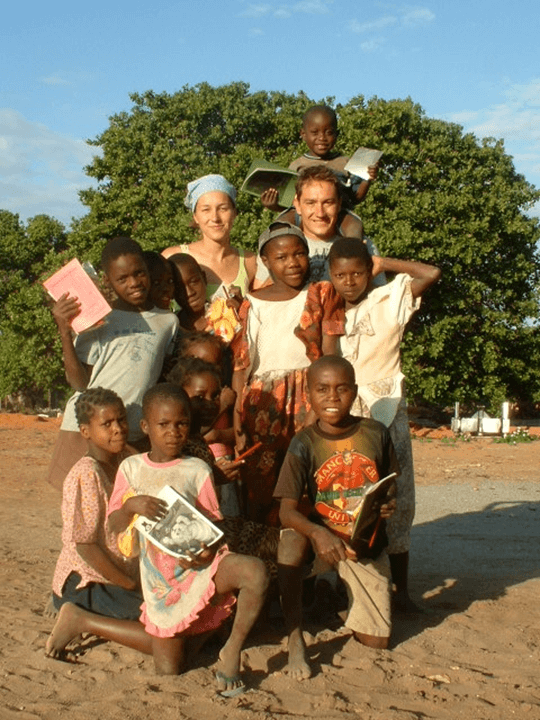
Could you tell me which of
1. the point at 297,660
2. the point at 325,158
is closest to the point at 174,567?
the point at 297,660

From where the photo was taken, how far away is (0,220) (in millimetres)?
31344

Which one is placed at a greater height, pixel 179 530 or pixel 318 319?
pixel 318 319

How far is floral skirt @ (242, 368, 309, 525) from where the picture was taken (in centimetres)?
452

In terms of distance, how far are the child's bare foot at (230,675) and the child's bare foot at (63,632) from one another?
2.60 feet

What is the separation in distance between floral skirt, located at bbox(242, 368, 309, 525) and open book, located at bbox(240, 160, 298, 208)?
1364mm

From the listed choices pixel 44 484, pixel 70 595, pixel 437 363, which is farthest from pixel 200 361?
pixel 437 363

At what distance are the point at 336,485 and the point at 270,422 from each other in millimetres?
559

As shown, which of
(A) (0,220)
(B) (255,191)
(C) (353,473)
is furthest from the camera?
(A) (0,220)

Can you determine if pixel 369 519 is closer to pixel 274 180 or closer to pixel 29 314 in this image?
pixel 274 180

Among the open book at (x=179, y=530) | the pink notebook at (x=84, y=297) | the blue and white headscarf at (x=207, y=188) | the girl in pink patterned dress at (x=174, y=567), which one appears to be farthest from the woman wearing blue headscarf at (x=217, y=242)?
the open book at (x=179, y=530)

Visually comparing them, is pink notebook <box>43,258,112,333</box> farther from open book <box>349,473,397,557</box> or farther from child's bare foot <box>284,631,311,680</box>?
child's bare foot <box>284,631,311,680</box>

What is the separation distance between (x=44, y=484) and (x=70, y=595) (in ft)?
25.9

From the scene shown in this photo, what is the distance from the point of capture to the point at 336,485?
4152mm

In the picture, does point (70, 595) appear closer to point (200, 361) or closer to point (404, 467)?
point (200, 361)
